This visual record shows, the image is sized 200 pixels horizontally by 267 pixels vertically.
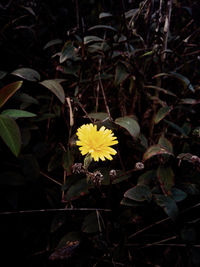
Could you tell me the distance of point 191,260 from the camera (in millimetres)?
724

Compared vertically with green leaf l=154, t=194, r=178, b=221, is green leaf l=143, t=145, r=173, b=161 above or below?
above

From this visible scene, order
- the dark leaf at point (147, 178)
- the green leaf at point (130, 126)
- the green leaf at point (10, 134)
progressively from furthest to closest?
the dark leaf at point (147, 178), the green leaf at point (130, 126), the green leaf at point (10, 134)

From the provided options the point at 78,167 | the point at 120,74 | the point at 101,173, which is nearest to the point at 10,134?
the point at 78,167

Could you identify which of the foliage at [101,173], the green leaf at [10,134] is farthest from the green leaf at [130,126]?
the green leaf at [10,134]

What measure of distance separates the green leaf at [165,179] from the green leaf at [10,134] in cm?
40

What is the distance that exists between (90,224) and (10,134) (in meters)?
0.35

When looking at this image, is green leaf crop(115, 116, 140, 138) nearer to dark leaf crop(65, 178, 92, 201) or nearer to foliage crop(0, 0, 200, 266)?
foliage crop(0, 0, 200, 266)

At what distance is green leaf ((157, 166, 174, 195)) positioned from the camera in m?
0.67

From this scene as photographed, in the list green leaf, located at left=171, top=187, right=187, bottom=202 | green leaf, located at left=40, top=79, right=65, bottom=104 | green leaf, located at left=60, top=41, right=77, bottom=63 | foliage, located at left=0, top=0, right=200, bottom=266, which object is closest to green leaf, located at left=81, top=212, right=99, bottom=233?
foliage, located at left=0, top=0, right=200, bottom=266

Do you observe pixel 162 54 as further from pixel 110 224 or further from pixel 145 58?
pixel 110 224

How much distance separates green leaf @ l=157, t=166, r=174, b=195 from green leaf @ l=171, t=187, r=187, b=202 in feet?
0.11

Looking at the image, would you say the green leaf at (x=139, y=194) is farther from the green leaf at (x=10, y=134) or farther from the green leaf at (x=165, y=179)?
the green leaf at (x=10, y=134)

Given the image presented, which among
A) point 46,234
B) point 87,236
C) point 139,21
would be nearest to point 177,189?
point 87,236

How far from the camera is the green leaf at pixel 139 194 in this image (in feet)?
2.10
